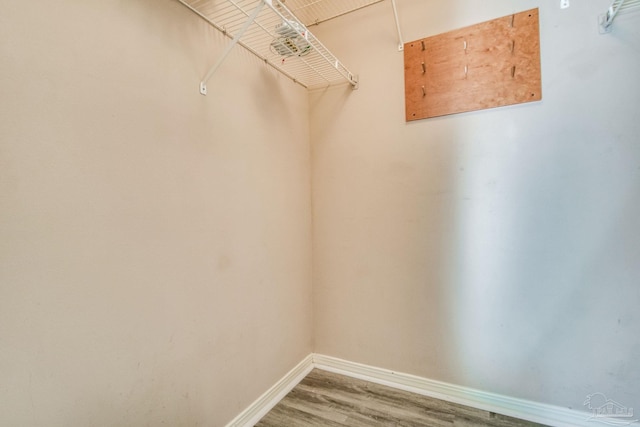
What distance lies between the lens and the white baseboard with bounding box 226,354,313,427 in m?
1.50

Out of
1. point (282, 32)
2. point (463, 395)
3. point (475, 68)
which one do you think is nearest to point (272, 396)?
point (463, 395)

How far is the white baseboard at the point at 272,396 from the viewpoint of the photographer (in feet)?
4.94

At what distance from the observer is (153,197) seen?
3.60ft

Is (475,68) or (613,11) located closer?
(613,11)

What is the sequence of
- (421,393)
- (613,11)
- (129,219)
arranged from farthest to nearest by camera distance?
1. (421,393)
2. (613,11)
3. (129,219)

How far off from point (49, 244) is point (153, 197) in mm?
342

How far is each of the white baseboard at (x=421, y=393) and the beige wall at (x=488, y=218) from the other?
0.17 feet

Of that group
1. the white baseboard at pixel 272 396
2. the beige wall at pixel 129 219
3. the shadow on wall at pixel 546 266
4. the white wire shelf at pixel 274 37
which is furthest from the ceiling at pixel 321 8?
the white baseboard at pixel 272 396

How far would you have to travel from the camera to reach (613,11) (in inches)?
52.6

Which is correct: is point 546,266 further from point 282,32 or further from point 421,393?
point 282,32

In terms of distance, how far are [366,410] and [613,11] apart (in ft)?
7.86

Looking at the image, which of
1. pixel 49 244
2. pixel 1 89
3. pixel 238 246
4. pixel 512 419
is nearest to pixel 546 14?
pixel 238 246

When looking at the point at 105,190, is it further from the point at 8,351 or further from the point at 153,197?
the point at 8,351

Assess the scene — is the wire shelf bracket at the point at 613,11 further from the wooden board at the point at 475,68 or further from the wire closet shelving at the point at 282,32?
the wire closet shelving at the point at 282,32
